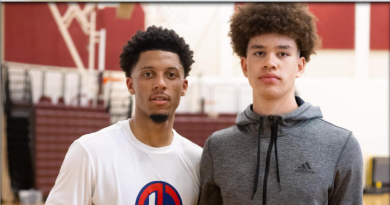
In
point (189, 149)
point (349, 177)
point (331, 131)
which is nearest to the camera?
point (349, 177)

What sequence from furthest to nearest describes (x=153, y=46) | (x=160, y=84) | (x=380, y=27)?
(x=380, y=27) < (x=153, y=46) < (x=160, y=84)

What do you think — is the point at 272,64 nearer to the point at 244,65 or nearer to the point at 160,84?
the point at 244,65

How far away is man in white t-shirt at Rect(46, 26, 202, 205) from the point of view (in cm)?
203

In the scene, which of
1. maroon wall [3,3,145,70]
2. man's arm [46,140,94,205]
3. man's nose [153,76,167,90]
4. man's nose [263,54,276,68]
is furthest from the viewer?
maroon wall [3,3,145,70]

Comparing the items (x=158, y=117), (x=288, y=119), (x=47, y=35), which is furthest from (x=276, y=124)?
(x=47, y=35)

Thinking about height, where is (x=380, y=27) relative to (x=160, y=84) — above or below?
above

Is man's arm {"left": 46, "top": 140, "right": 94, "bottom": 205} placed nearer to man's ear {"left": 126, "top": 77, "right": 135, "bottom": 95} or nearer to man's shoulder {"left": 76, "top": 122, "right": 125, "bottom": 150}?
man's shoulder {"left": 76, "top": 122, "right": 125, "bottom": 150}

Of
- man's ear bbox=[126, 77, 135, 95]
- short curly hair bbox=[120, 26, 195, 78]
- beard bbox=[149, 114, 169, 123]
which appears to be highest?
short curly hair bbox=[120, 26, 195, 78]

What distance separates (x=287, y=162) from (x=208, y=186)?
425mm

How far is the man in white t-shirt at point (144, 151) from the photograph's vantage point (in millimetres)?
2025

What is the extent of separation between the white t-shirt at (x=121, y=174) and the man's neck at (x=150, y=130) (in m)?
0.03

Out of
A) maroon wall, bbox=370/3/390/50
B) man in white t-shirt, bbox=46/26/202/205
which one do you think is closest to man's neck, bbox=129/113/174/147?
man in white t-shirt, bbox=46/26/202/205

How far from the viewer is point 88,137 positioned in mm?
2129

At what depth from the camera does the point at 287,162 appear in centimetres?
187
